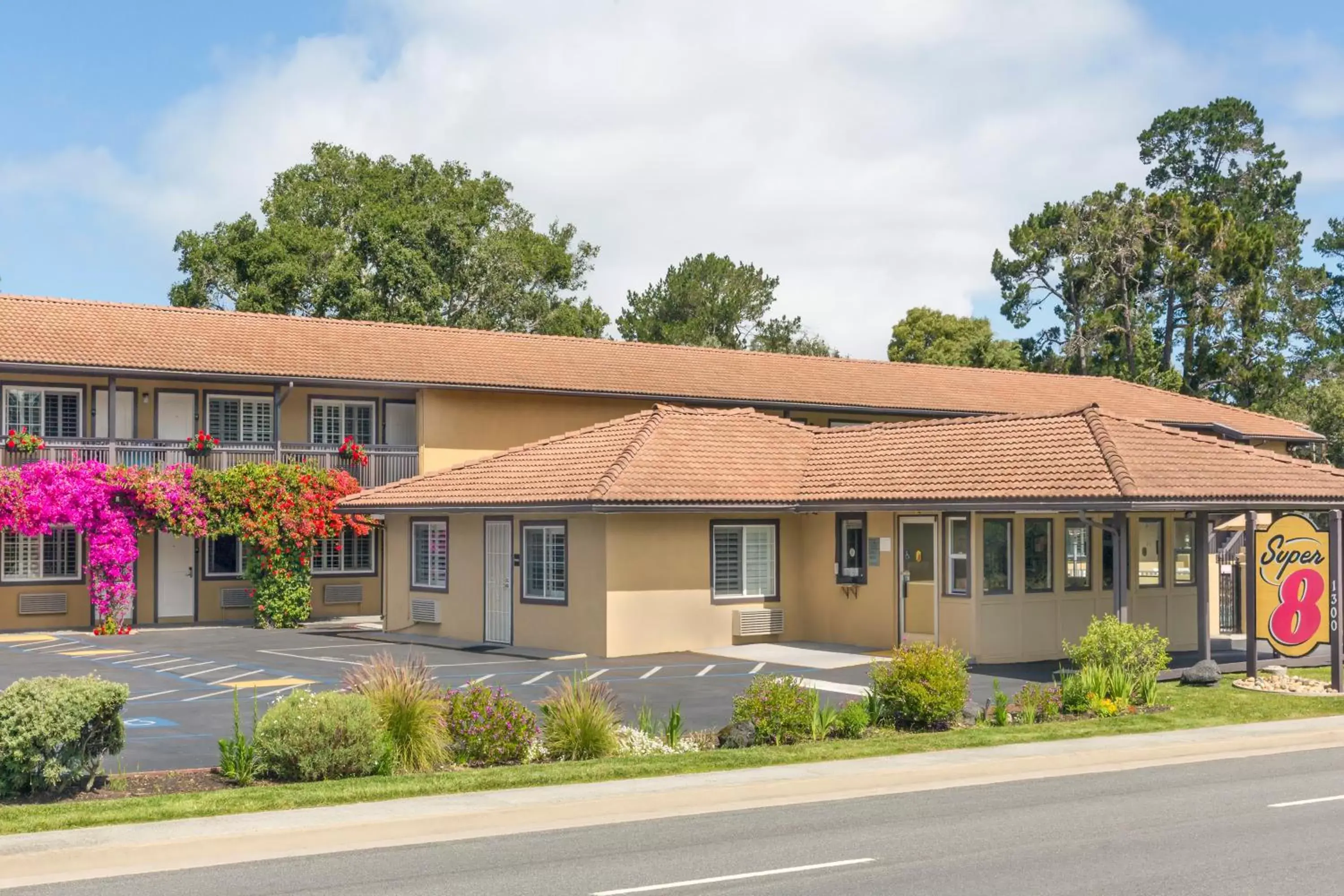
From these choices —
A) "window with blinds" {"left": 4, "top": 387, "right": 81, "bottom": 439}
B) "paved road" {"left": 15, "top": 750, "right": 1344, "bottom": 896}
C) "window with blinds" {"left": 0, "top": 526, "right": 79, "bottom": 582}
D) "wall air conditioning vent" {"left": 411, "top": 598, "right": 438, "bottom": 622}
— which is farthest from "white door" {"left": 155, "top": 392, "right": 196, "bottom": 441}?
"paved road" {"left": 15, "top": 750, "right": 1344, "bottom": 896}

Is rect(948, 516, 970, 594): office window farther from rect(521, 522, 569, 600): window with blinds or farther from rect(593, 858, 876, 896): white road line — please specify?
rect(593, 858, 876, 896): white road line

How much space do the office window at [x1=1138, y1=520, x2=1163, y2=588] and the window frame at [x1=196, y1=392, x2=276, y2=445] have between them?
1976cm

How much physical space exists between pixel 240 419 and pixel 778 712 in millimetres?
23190

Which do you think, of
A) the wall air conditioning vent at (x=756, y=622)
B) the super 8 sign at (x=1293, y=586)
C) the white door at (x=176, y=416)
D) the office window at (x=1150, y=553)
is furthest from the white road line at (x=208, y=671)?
the super 8 sign at (x=1293, y=586)

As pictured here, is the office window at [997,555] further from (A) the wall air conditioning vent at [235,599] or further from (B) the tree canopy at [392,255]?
(B) the tree canopy at [392,255]

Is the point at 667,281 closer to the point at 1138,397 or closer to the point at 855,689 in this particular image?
the point at 1138,397

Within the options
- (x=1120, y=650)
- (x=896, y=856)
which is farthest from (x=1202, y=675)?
(x=896, y=856)

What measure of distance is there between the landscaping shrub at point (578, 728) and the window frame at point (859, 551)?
12.9 m

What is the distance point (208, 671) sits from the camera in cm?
2512

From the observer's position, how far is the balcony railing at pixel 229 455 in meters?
33.1

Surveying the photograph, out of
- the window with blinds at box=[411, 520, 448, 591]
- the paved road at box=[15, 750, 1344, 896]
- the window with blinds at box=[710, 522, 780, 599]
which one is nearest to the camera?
the paved road at box=[15, 750, 1344, 896]

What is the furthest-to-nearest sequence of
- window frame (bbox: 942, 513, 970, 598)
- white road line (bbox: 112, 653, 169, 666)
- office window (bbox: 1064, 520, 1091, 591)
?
1. office window (bbox: 1064, 520, 1091, 591)
2. white road line (bbox: 112, 653, 169, 666)
3. window frame (bbox: 942, 513, 970, 598)

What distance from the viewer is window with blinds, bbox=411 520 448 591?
103 ft

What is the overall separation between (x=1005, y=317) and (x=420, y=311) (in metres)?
26.3
